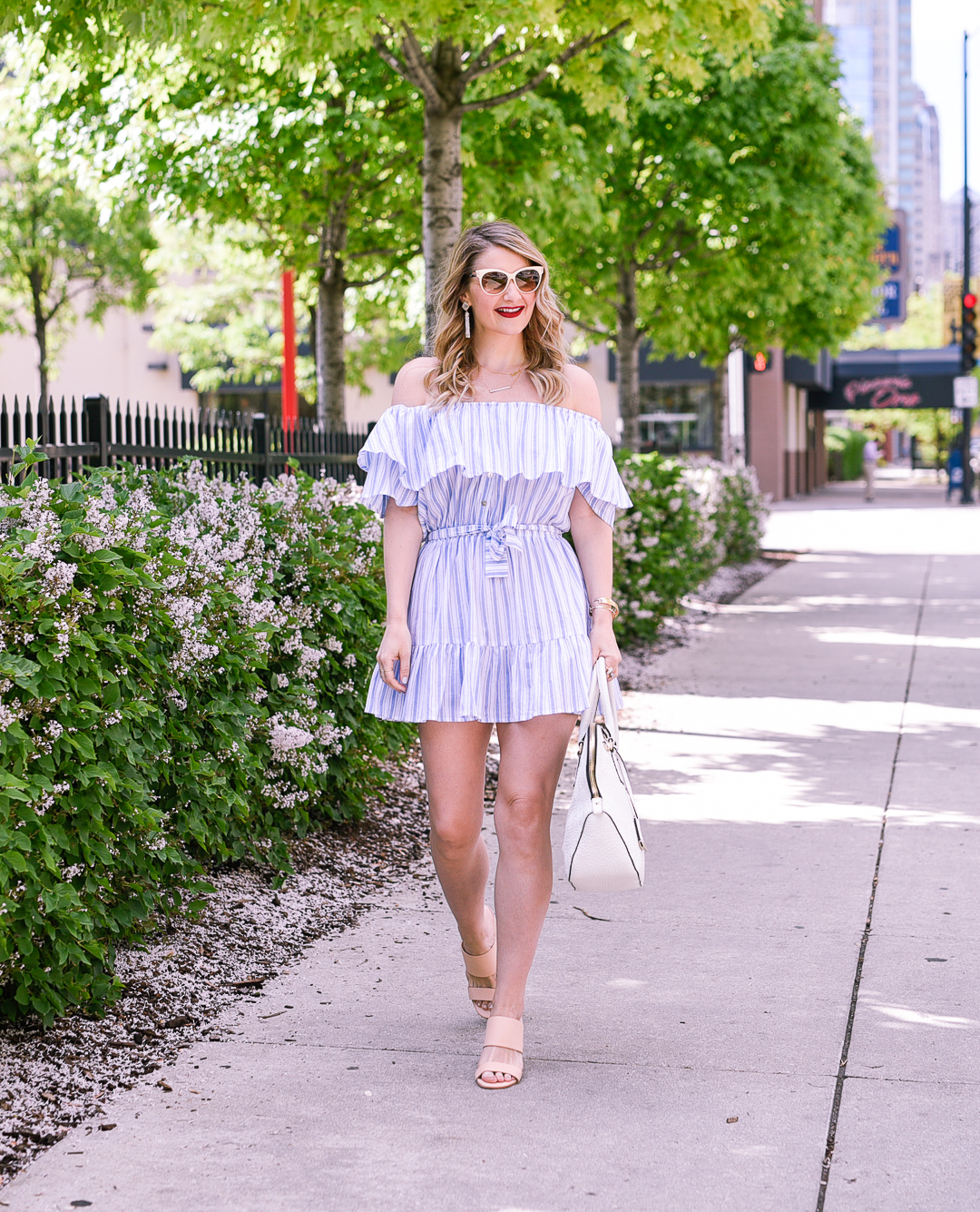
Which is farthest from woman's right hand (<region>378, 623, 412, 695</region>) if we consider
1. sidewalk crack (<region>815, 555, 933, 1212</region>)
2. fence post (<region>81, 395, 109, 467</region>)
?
fence post (<region>81, 395, 109, 467</region>)

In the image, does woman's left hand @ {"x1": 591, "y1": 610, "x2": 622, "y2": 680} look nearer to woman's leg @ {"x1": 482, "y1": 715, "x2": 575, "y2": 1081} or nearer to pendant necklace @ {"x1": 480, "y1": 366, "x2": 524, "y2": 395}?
woman's leg @ {"x1": 482, "y1": 715, "x2": 575, "y2": 1081}

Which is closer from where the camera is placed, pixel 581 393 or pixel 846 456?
pixel 581 393

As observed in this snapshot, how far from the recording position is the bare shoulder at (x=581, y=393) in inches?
144

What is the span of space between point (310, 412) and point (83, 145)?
2770 centimetres

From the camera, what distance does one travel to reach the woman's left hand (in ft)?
11.6

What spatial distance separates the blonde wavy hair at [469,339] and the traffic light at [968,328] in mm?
31412

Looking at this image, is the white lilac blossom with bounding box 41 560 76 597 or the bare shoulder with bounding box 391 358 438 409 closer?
the white lilac blossom with bounding box 41 560 76 597

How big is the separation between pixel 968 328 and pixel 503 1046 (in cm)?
3220

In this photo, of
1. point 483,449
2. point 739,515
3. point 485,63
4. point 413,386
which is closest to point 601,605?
point 483,449

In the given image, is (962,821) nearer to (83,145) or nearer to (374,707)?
(374,707)

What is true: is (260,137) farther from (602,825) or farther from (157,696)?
(602,825)

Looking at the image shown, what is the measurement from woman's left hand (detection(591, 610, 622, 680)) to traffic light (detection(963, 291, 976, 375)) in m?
31.6

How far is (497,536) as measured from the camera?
3.52 metres

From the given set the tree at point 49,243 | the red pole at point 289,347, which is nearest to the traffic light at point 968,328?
the tree at point 49,243
